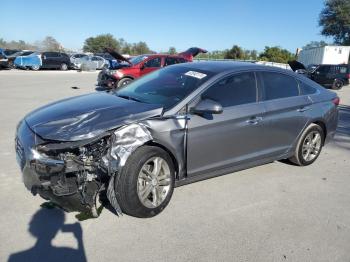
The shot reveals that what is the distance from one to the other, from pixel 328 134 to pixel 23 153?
4677mm

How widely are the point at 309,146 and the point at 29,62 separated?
25366 mm

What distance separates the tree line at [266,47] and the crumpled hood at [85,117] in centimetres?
3943

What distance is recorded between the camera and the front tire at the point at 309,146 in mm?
5497

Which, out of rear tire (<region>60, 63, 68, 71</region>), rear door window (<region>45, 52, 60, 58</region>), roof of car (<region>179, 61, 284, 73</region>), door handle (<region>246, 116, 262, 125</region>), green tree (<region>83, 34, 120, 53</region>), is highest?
green tree (<region>83, 34, 120, 53</region>)

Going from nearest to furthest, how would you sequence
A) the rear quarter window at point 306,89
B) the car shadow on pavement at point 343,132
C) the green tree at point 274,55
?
the rear quarter window at point 306,89, the car shadow on pavement at point 343,132, the green tree at point 274,55

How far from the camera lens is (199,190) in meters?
4.54

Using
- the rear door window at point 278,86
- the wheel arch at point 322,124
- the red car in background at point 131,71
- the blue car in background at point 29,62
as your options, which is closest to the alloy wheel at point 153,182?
the rear door window at point 278,86

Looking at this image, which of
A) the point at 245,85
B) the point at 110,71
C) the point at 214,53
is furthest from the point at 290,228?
the point at 214,53

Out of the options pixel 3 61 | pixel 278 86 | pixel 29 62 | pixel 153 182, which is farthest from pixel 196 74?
pixel 29 62

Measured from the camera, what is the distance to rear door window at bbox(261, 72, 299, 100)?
4.93 metres

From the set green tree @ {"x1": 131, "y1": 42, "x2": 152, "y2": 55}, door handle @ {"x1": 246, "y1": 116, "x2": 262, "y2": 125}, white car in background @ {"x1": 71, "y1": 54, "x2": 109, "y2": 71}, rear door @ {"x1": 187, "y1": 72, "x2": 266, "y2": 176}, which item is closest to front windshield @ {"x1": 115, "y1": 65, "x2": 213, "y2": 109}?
rear door @ {"x1": 187, "y1": 72, "x2": 266, "y2": 176}

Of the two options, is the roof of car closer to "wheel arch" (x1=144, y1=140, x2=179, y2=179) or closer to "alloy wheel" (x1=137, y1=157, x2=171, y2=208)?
"wheel arch" (x1=144, y1=140, x2=179, y2=179)

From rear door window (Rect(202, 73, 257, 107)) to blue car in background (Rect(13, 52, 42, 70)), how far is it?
25.3 m

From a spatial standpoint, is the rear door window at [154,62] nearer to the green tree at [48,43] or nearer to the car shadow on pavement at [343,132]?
the car shadow on pavement at [343,132]
